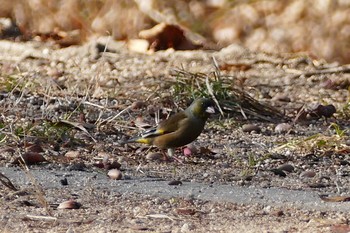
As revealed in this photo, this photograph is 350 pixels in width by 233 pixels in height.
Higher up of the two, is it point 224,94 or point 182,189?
point 182,189

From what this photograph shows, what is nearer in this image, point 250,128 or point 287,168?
point 287,168

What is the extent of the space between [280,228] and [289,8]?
22.8 feet

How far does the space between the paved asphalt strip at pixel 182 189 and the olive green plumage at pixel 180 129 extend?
774 mm

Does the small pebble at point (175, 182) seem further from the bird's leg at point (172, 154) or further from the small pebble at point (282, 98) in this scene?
the small pebble at point (282, 98)

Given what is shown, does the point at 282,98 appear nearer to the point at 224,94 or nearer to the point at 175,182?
Answer: the point at 224,94

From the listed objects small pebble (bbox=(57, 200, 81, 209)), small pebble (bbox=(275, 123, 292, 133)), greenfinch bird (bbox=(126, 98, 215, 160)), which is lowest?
small pebble (bbox=(275, 123, 292, 133))

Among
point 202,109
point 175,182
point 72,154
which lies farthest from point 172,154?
point 175,182

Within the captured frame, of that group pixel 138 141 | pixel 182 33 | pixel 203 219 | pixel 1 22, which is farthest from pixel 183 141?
pixel 1 22

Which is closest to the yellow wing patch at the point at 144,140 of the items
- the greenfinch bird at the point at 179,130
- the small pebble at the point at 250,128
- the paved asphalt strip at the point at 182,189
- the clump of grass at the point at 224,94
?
the greenfinch bird at the point at 179,130

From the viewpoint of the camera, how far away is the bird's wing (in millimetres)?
7148

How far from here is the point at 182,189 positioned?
606 cm

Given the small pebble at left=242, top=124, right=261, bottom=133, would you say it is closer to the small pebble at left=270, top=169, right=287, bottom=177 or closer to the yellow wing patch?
the yellow wing patch

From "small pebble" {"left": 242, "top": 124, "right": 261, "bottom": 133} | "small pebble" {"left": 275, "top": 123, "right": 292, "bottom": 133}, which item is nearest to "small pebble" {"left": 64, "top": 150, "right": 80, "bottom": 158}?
"small pebble" {"left": 242, "top": 124, "right": 261, "bottom": 133}

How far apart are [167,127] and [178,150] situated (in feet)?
0.84
